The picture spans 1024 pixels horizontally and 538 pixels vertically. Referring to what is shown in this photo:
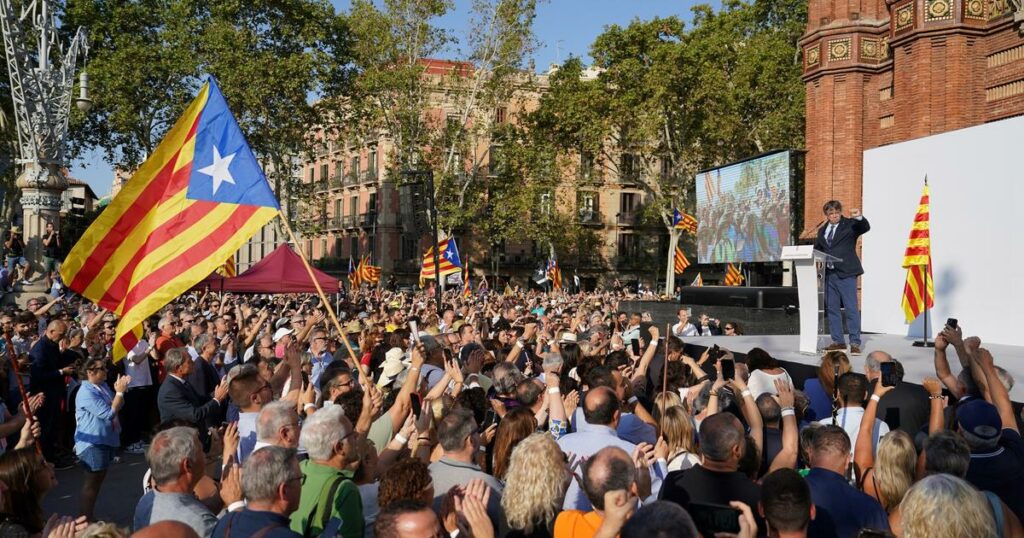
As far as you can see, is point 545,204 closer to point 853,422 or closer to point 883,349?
point 883,349

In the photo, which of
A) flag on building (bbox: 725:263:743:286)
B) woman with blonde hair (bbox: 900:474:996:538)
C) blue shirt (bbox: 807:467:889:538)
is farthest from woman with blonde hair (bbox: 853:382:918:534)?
flag on building (bbox: 725:263:743:286)

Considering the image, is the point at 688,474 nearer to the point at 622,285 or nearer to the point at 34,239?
the point at 34,239

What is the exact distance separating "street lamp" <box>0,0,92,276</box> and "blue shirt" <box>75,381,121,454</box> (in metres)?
15.0

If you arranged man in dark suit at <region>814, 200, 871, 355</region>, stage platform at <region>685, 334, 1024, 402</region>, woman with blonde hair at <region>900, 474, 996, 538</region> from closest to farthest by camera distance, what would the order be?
woman with blonde hair at <region>900, 474, 996, 538</region>, stage platform at <region>685, 334, 1024, 402</region>, man in dark suit at <region>814, 200, 871, 355</region>

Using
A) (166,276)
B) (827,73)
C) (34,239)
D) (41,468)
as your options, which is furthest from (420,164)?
(41,468)

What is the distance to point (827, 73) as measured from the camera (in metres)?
19.2

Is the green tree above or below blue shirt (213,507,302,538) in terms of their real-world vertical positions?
above

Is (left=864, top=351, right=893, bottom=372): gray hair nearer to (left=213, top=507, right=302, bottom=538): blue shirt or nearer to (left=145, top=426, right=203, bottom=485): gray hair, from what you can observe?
(left=213, top=507, right=302, bottom=538): blue shirt

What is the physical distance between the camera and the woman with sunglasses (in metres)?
7.61

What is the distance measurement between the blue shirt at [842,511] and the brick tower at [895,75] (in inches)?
555

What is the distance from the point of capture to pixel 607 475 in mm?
3795

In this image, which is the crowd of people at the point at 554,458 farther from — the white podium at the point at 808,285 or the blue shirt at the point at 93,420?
the white podium at the point at 808,285

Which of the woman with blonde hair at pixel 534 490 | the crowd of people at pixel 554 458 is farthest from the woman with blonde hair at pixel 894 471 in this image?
the woman with blonde hair at pixel 534 490

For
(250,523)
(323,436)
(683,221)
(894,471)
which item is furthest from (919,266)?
(683,221)
